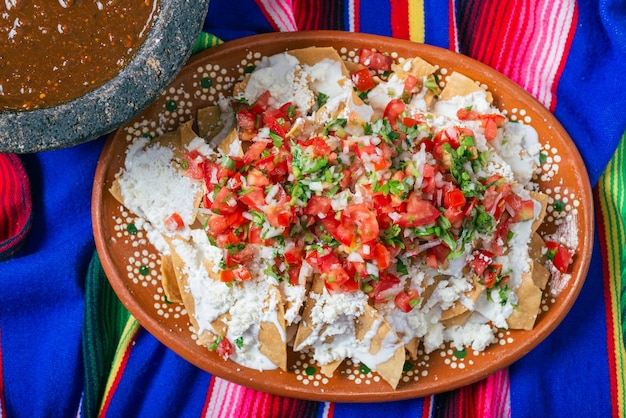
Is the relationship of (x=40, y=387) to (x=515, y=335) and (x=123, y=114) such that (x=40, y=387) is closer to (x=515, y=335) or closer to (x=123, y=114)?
(x=123, y=114)

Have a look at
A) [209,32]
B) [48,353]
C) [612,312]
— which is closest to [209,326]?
[48,353]

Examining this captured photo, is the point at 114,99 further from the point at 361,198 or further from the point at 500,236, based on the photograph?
the point at 500,236

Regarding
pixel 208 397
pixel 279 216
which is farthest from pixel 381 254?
pixel 208 397

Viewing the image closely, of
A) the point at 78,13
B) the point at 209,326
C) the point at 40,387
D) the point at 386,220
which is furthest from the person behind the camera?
the point at 40,387

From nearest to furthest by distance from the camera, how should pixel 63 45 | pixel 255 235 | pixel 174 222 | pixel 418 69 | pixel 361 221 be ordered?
1. pixel 63 45
2. pixel 361 221
3. pixel 255 235
4. pixel 174 222
5. pixel 418 69

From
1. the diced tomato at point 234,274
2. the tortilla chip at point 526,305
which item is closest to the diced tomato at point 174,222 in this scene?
the diced tomato at point 234,274

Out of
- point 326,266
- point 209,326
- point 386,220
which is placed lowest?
point 209,326
